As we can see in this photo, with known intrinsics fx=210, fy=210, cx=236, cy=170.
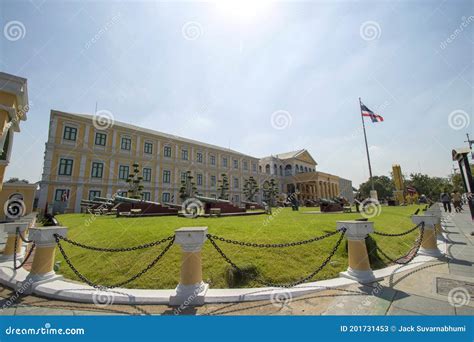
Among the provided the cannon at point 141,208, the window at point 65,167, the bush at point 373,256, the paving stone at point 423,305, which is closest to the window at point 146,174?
the window at point 65,167

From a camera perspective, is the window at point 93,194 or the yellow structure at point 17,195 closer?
the yellow structure at point 17,195

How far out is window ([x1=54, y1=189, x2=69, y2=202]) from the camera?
22.2 metres

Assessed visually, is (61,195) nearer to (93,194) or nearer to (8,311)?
(93,194)

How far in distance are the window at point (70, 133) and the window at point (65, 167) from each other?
2522 millimetres

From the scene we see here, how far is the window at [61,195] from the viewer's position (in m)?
22.2

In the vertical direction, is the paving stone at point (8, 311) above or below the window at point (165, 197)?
below

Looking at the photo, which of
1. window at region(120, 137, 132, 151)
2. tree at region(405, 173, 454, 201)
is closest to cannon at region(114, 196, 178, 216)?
window at region(120, 137, 132, 151)

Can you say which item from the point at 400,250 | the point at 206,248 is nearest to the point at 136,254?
the point at 206,248

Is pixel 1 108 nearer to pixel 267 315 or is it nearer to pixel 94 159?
pixel 267 315

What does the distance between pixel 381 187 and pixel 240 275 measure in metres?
74.7

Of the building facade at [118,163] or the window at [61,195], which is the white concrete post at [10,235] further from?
the building facade at [118,163]

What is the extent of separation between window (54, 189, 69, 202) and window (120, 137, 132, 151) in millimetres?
8078

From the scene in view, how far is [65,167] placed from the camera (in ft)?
76.3

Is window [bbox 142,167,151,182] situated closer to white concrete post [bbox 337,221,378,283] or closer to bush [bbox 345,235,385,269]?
bush [bbox 345,235,385,269]
